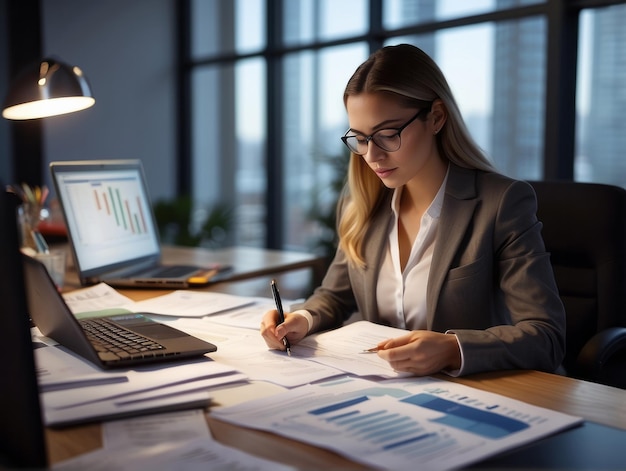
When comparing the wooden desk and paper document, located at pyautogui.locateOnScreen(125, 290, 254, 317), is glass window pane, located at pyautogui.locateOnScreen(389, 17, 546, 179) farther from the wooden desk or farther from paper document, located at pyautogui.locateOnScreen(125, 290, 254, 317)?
the wooden desk

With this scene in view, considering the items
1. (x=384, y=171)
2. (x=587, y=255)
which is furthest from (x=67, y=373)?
(x=587, y=255)

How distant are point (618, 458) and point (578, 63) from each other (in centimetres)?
331

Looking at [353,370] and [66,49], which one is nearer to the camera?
[353,370]

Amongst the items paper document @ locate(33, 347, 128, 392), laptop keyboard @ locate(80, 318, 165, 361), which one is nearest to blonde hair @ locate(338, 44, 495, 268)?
laptop keyboard @ locate(80, 318, 165, 361)

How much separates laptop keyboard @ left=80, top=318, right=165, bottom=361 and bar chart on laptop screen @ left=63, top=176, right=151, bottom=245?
0.75m

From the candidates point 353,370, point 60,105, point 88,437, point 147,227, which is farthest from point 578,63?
point 88,437

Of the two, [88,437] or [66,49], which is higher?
[66,49]

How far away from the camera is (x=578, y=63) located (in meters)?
3.86

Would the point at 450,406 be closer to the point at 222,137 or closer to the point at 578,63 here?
the point at 578,63

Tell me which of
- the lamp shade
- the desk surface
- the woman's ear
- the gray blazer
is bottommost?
the desk surface

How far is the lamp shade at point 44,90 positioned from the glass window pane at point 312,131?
9.00 ft

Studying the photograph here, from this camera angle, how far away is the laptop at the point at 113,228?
→ 7.38ft

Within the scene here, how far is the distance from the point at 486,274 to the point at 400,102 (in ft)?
1.46

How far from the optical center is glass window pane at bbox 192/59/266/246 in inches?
225
